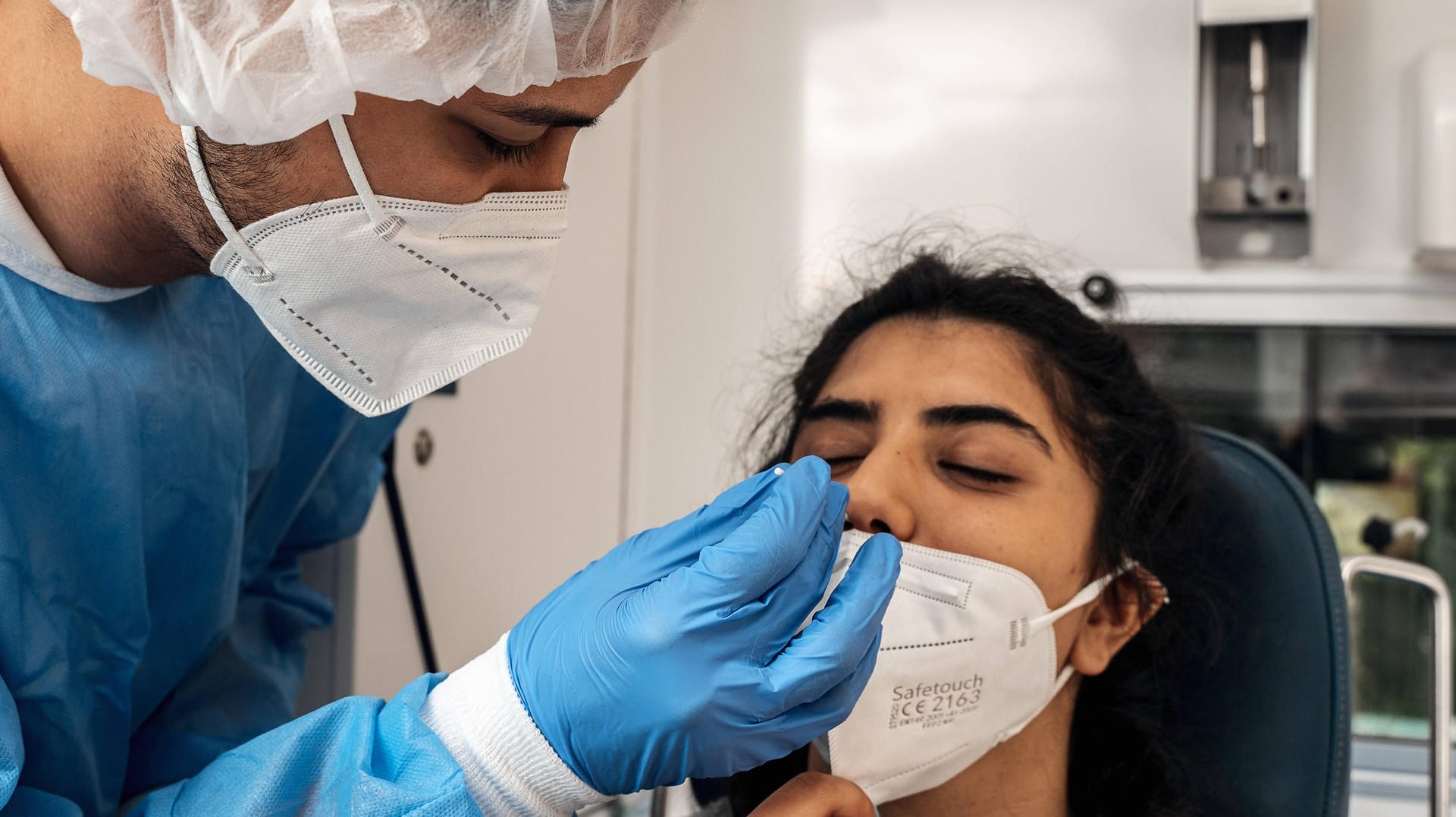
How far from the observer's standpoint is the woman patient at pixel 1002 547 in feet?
3.65

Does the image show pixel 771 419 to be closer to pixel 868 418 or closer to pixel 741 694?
pixel 868 418

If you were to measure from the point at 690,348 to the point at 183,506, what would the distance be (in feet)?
5.47

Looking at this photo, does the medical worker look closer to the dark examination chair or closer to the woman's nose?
the woman's nose

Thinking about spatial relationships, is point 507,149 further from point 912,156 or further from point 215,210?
point 912,156

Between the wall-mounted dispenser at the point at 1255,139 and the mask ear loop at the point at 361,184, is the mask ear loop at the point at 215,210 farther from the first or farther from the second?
the wall-mounted dispenser at the point at 1255,139

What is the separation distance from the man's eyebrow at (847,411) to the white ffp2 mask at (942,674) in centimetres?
20

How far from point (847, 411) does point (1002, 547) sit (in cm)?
24

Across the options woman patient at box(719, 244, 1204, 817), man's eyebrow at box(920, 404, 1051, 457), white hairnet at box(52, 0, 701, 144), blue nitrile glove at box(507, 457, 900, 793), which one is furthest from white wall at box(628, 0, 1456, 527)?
white hairnet at box(52, 0, 701, 144)

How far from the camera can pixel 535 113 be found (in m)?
0.84

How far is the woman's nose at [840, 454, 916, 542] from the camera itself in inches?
44.9

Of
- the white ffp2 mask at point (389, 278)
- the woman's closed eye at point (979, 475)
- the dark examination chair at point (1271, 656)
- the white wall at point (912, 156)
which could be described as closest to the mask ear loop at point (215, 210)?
the white ffp2 mask at point (389, 278)

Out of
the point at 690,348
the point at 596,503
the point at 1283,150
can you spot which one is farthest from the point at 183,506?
the point at 1283,150

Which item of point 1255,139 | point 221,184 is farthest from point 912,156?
point 221,184

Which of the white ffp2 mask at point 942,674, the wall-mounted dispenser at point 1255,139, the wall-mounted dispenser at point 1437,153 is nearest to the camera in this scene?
the white ffp2 mask at point 942,674
